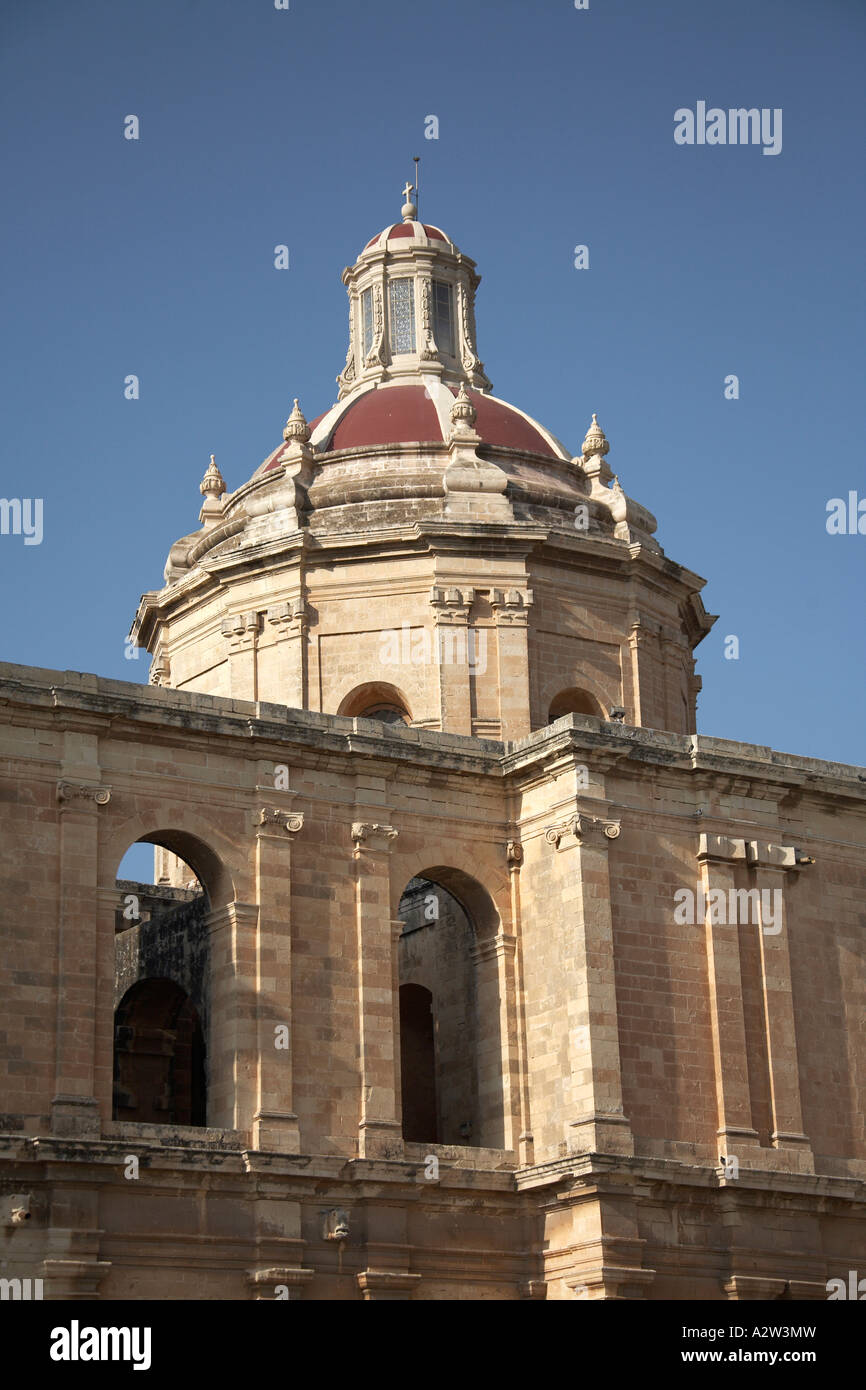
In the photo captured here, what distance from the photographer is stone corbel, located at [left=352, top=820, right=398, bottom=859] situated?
30359 mm

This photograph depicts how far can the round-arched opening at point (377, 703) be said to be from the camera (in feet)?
122

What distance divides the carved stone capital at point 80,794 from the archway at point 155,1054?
17.0 ft

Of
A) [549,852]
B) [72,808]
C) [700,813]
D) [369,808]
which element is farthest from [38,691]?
[700,813]

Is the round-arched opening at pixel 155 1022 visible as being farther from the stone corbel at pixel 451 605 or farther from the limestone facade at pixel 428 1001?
the stone corbel at pixel 451 605

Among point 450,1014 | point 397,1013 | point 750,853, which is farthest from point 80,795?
point 750,853

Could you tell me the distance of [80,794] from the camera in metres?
28.4

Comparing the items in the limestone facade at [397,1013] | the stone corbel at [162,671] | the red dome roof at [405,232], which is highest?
the red dome roof at [405,232]

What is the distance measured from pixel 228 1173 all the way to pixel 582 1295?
16.5 ft

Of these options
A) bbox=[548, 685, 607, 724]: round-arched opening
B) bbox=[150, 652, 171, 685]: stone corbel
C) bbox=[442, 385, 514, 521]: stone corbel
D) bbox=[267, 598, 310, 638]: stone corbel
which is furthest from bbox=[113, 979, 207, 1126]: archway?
bbox=[442, 385, 514, 521]: stone corbel

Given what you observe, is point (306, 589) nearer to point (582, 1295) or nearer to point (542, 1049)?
point (542, 1049)

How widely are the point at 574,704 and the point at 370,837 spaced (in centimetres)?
877

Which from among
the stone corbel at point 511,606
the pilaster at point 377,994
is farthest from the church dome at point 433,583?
the pilaster at point 377,994

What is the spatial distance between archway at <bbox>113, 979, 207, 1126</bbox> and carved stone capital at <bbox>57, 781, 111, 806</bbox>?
5196mm

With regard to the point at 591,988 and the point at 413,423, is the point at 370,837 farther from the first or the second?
the point at 413,423
